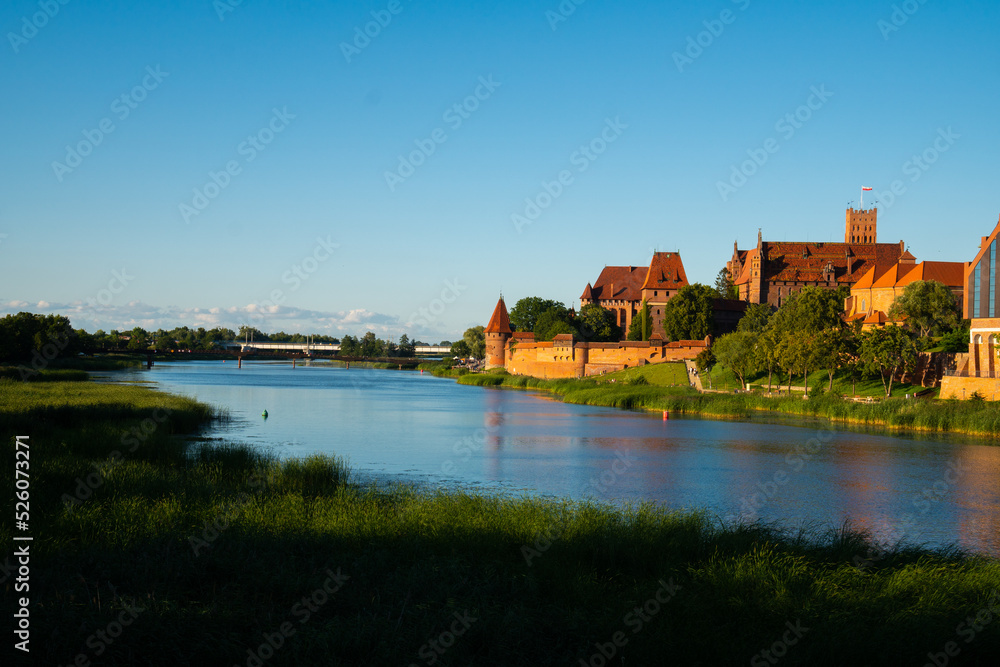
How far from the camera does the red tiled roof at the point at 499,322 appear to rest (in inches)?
3723

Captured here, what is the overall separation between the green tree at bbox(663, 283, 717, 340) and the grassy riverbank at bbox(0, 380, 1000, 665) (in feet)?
199

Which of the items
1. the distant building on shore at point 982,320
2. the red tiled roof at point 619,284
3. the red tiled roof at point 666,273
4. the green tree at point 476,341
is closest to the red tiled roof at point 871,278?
the red tiled roof at point 666,273

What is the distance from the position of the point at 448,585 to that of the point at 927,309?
4934 cm

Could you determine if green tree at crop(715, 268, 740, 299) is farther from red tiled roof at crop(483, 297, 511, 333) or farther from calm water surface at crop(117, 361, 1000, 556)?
calm water surface at crop(117, 361, 1000, 556)

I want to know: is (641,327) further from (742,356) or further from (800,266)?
(742,356)

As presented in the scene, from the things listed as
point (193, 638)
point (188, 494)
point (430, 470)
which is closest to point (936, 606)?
point (193, 638)

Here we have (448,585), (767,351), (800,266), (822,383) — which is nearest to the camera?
(448,585)

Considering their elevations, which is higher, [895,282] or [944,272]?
[944,272]

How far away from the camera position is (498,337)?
3733 inches

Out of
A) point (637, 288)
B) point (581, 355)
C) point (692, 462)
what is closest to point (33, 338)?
point (581, 355)

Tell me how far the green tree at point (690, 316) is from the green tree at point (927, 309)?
21071 mm

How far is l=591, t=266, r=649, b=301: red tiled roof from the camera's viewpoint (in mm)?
96312

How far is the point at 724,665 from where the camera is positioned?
21.0 feet

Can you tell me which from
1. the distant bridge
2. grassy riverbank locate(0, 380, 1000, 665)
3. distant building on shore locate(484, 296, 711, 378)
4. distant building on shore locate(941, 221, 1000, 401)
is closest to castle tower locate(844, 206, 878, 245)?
distant building on shore locate(484, 296, 711, 378)
